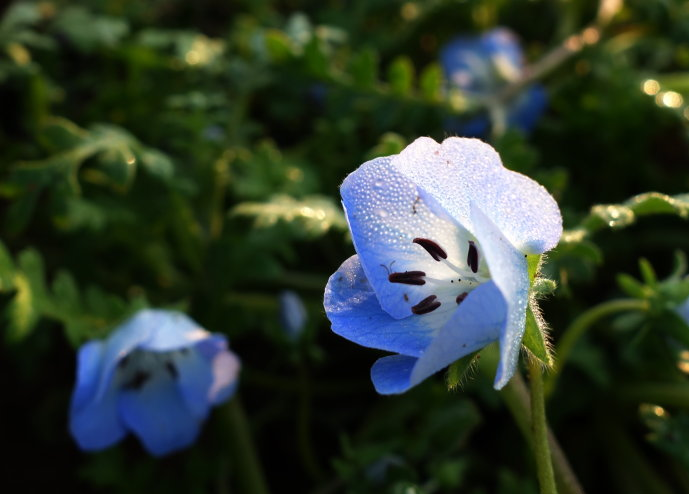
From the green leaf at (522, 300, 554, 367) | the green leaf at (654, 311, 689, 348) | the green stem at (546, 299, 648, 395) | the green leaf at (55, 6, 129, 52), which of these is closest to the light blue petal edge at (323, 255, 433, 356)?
the green leaf at (522, 300, 554, 367)

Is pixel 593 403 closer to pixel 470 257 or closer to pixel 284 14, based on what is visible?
pixel 470 257

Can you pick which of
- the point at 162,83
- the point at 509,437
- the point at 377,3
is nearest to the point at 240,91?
the point at 162,83

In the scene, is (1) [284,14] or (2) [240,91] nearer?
(2) [240,91]

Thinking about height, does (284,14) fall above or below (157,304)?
above

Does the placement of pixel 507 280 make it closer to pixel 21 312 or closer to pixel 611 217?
pixel 611 217

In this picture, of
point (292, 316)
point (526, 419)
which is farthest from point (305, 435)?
point (526, 419)

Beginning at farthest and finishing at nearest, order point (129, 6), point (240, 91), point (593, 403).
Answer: point (129, 6)
point (240, 91)
point (593, 403)

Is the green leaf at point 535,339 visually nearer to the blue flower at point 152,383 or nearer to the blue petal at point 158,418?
the blue flower at point 152,383
